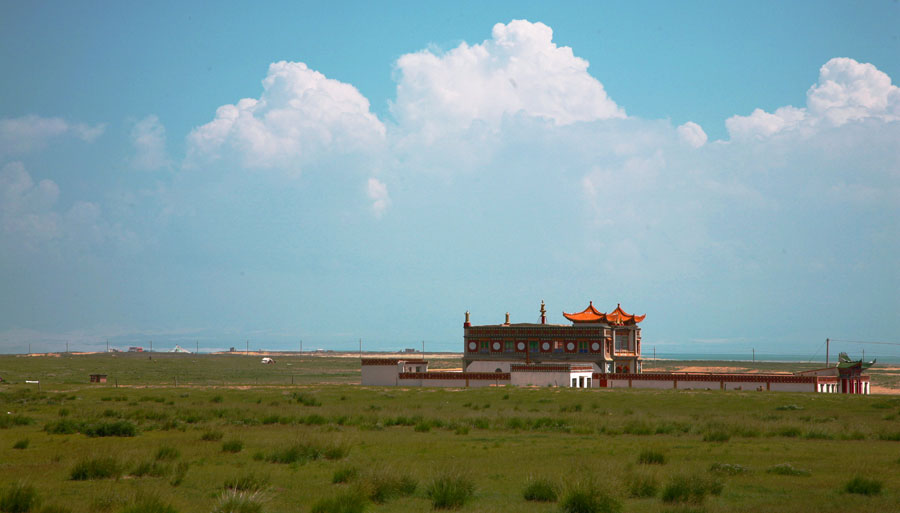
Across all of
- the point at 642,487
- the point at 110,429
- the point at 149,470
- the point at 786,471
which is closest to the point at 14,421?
the point at 110,429

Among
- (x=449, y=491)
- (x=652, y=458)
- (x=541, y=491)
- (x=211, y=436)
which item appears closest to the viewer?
(x=449, y=491)

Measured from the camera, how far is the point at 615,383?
74188 mm

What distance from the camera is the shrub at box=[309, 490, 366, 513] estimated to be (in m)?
17.9

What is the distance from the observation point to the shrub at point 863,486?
2112cm

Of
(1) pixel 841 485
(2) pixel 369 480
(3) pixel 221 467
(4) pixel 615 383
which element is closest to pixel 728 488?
(1) pixel 841 485

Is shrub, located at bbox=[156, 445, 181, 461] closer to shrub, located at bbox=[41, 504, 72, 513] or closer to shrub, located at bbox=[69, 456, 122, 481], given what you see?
shrub, located at bbox=[69, 456, 122, 481]

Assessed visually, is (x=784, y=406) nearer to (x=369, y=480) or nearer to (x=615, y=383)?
(x=615, y=383)

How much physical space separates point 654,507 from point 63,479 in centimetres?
1594

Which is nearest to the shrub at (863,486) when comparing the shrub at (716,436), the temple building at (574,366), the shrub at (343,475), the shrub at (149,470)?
the shrub at (716,436)

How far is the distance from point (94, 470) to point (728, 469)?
18.2 meters

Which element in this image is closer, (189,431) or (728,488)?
(728,488)

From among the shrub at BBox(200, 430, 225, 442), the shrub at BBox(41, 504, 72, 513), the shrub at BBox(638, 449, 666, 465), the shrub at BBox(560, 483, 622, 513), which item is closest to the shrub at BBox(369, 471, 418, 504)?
the shrub at BBox(560, 483, 622, 513)

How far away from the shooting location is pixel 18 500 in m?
18.0

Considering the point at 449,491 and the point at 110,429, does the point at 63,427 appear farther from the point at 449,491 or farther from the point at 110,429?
the point at 449,491
